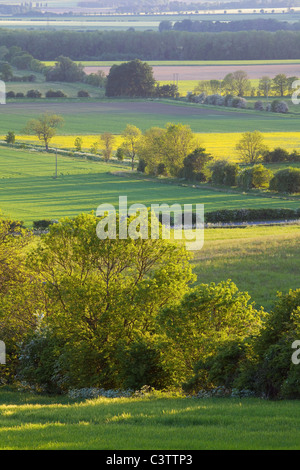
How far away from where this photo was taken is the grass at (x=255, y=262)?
38500 mm

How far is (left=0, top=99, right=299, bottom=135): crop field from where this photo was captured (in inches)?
5276

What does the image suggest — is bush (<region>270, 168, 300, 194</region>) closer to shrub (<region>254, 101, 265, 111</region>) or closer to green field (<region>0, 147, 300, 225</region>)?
green field (<region>0, 147, 300, 225</region>)

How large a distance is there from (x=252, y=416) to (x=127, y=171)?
279ft

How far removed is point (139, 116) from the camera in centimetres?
14850

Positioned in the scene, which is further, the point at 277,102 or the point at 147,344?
the point at 277,102

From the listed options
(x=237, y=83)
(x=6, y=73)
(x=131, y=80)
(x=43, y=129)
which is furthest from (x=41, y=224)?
(x=6, y=73)

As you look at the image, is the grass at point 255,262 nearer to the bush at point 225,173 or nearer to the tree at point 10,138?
the bush at point 225,173

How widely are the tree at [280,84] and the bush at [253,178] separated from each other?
88.4m

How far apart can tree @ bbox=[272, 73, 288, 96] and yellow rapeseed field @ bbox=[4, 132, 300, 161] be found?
151 ft

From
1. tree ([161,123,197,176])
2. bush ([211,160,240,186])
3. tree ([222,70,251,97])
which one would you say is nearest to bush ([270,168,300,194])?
bush ([211,160,240,186])

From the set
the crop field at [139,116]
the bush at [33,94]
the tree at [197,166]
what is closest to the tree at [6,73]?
the bush at [33,94]

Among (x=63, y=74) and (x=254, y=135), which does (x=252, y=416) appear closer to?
(x=254, y=135)
